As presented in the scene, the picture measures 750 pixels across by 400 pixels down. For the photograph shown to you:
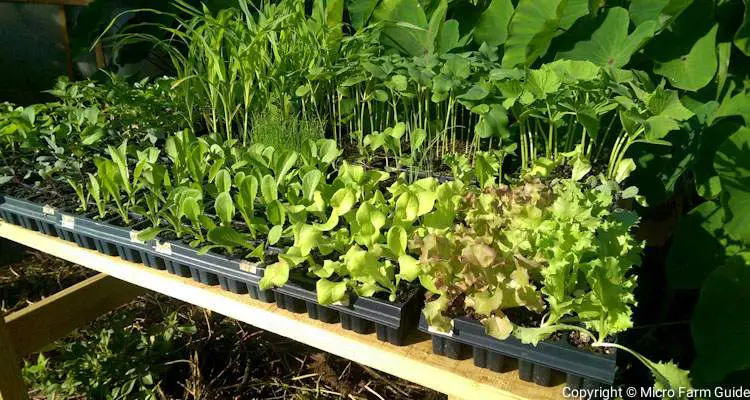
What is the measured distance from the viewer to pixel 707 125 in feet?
3.86

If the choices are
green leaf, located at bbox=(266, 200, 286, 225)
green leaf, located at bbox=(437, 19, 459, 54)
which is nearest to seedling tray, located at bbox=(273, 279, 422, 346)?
green leaf, located at bbox=(266, 200, 286, 225)

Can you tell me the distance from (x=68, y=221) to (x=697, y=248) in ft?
4.56

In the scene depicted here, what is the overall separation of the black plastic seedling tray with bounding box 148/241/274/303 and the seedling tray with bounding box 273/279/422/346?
45mm

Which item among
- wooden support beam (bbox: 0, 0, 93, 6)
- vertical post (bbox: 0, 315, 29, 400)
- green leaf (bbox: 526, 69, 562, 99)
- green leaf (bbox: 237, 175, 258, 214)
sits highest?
wooden support beam (bbox: 0, 0, 93, 6)

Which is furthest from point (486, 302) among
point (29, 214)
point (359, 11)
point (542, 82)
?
point (359, 11)

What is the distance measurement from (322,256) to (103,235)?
0.45 metres

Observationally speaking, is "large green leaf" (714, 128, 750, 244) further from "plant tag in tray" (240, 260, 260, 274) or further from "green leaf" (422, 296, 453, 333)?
"plant tag in tray" (240, 260, 260, 274)

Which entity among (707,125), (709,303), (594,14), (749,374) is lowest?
(749,374)

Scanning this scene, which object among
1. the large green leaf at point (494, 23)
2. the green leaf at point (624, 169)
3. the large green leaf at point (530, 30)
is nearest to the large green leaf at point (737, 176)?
the green leaf at point (624, 169)

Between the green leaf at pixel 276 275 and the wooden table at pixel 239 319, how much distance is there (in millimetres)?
98

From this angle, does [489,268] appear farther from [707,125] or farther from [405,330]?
[707,125]

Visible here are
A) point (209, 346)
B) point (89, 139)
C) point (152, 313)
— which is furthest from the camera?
point (152, 313)

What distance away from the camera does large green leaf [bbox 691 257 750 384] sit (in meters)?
1.06

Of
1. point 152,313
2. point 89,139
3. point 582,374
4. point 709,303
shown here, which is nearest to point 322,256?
point 582,374
